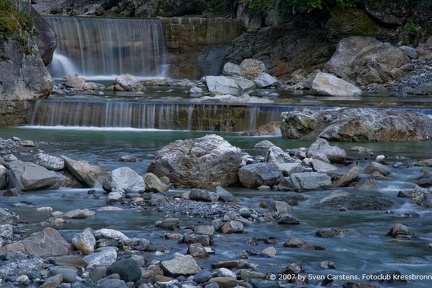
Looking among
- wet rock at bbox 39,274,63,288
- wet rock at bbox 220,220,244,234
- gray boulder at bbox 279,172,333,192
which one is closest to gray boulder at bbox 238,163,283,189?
gray boulder at bbox 279,172,333,192

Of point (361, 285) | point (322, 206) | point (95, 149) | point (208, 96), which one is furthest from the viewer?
point (208, 96)

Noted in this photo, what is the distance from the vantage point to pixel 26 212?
9664mm

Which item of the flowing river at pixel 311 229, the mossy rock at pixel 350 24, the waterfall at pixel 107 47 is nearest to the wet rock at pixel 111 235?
the flowing river at pixel 311 229

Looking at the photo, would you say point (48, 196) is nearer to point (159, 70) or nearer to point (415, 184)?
point (415, 184)

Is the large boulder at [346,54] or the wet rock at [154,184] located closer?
the wet rock at [154,184]

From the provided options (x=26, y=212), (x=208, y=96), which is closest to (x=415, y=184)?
(x=26, y=212)

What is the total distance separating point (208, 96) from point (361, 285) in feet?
52.4

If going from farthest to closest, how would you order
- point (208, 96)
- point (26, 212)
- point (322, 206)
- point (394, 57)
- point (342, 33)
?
1. point (342, 33)
2. point (394, 57)
3. point (208, 96)
4. point (322, 206)
5. point (26, 212)

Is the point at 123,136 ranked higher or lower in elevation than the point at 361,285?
lower

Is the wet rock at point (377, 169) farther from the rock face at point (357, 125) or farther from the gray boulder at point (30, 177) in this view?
the gray boulder at point (30, 177)

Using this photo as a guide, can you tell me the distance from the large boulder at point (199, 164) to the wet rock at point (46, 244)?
382 cm

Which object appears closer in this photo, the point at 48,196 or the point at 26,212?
the point at 26,212

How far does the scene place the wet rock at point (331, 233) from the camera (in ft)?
28.5

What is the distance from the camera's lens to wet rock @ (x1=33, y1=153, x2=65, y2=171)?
12031mm
